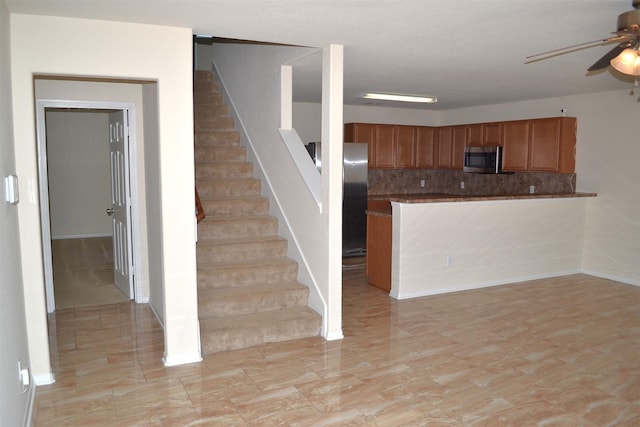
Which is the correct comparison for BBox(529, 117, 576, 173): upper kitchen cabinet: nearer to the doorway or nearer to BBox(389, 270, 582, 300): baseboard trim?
BBox(389, 270, 582, 300): baseboard trim

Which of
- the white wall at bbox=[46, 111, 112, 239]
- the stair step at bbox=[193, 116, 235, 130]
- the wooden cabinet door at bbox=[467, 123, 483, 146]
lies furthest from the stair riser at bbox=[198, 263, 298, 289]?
the white wall at bbox=[46, 111, 112, 239]

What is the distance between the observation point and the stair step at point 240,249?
15.3 feet

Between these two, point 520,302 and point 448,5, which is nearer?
point 448,5

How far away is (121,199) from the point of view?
17.5ft

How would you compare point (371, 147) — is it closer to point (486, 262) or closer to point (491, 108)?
point (491, 108)

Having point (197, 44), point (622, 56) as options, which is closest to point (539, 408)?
point (622, 56)

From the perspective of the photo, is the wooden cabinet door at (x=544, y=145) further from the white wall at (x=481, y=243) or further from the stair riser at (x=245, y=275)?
the stair riser at (x=245, y=275)

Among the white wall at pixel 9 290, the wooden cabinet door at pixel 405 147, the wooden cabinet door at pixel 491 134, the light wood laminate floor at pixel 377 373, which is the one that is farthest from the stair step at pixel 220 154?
the wooden cabinet door at pixel 491 134

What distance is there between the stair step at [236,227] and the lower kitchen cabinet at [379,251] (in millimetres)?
1352

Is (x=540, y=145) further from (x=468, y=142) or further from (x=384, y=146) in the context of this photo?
(x=384, y=146)

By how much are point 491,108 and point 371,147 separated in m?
1.92

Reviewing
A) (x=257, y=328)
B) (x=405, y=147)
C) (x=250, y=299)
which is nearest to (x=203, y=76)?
(x=405, y=147)

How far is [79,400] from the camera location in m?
3.17

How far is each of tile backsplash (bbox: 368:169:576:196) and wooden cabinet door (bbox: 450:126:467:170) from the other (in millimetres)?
316
